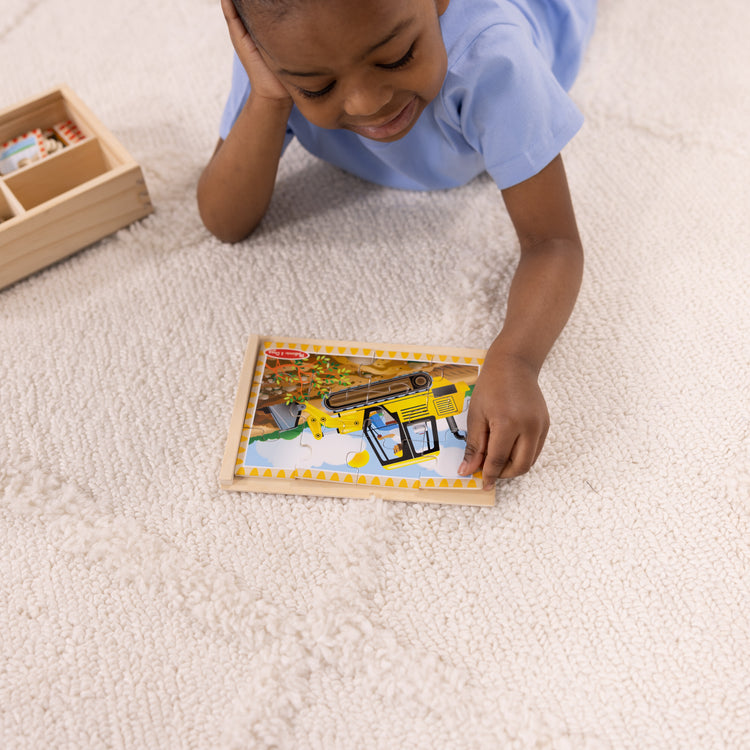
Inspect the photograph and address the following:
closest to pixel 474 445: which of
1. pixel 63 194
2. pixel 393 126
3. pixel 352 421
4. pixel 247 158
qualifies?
pixel 352 421

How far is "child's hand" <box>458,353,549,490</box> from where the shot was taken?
73 centimetres

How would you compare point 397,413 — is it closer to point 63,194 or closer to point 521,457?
point 521,457

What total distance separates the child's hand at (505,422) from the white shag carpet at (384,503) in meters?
0.05

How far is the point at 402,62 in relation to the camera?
2.02 feet

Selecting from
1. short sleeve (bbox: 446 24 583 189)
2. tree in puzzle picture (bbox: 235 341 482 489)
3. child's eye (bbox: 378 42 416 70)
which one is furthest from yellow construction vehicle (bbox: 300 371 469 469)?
child's eye (bbox: 378 42 416 70)

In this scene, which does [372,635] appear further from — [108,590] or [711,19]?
[711,19]

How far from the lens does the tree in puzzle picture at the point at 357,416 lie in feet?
2.54

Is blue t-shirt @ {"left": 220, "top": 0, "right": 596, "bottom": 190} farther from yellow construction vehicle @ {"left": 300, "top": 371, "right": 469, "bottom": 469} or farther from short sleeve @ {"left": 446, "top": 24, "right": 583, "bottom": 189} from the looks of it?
yellow construction vehicle @ {"left": 300, "top": 371, "right": 469, "bottom": 469}

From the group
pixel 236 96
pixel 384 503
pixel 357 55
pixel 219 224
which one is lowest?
pixel 384 503

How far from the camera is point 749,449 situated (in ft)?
2.60

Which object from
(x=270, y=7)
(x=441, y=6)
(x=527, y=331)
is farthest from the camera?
(x=527, y=331)

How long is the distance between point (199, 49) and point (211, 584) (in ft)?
2.70

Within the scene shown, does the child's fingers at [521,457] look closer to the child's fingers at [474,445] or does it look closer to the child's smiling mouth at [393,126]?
the child's fingers at [474,445]

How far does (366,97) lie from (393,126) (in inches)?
3.7
